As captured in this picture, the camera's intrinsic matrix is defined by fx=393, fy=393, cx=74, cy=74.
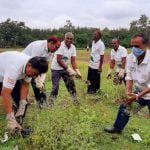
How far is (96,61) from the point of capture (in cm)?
1055

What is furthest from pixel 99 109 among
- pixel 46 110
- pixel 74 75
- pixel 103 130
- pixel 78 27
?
pixel 78 27

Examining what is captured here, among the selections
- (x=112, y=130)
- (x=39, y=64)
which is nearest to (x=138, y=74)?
(x=112, y=130)

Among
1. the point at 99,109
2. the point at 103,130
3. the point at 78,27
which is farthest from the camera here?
the point at 78,27

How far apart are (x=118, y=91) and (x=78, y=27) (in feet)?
209

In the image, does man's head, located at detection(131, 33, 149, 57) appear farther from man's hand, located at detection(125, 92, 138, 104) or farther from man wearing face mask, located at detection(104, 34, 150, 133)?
man's hand, located at detection(125, 92, 138, 104)

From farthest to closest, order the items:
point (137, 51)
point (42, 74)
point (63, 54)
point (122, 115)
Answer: point (63, 54) < point (122, 115) < point (137, 51) < point (42, 74)

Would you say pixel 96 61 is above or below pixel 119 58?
below

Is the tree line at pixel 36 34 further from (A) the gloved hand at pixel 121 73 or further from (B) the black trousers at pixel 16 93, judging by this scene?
(B) the black trousers at pixel 16 93

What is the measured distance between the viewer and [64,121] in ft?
16.9

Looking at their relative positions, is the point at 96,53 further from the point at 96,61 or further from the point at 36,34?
the point at 36,34

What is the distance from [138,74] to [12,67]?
198 centimetres

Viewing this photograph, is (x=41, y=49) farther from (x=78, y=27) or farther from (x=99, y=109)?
(x=78, y=27)

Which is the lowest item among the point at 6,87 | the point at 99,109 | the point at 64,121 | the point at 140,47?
the point at 99,109

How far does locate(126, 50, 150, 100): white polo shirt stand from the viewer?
19.5 feet
